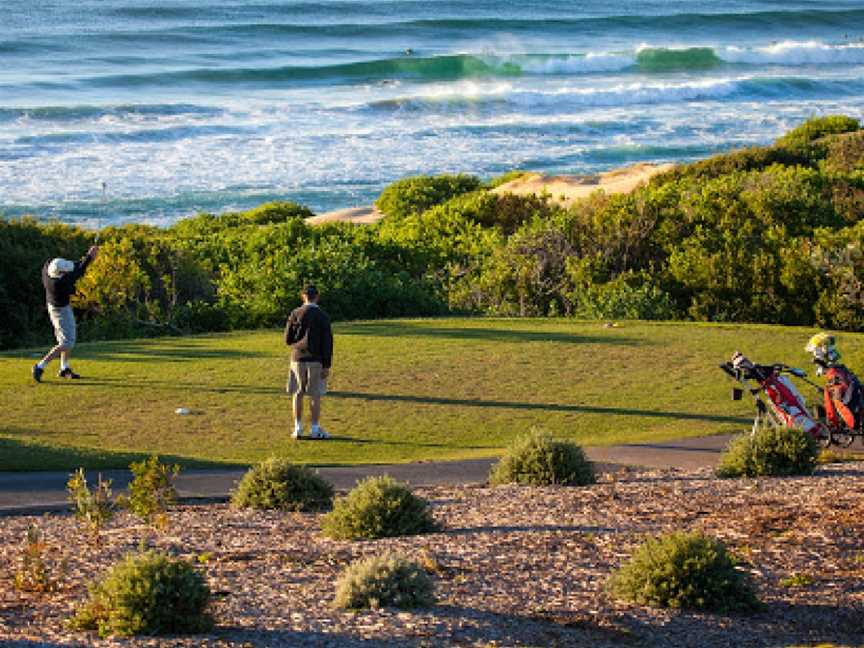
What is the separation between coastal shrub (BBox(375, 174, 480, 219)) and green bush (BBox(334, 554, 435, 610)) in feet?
106

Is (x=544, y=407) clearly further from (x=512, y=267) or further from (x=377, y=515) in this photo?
(x=512, y=267)

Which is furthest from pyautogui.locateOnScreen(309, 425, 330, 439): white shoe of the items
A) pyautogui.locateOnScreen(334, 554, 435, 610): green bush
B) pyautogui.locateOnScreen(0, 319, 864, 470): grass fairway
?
pyautogui.locateOnScreen(334, 554, 435, 610): green bush

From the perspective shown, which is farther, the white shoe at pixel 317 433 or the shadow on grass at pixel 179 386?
the shadow on grass at pixel 179 386

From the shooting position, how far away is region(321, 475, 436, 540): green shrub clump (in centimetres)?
1112

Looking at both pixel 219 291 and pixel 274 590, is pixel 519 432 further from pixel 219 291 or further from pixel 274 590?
pixel 219 291

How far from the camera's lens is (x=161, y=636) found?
843 cm

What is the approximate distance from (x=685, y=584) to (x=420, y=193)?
3412 cm

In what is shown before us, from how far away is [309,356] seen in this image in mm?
16000

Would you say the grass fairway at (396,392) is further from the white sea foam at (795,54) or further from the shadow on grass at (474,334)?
the white sea foam at (795,54)

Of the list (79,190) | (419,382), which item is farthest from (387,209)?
(419,382)

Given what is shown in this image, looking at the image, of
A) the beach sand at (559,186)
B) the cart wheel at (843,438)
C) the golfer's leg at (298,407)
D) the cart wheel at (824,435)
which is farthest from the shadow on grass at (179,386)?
the beach sand at (559,186)

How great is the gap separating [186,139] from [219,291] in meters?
33.8

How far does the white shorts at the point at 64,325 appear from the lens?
1802cm

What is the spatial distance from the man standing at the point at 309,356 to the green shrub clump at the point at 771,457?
4.46 m
